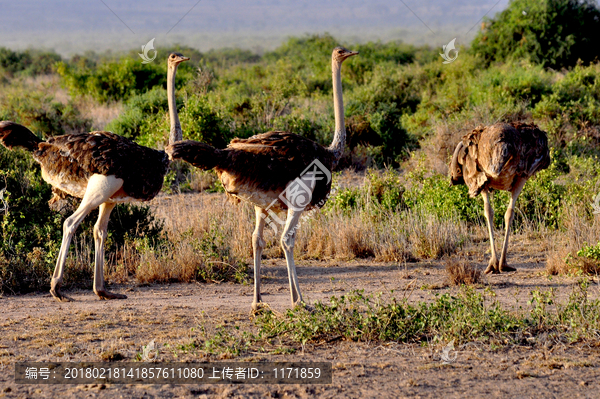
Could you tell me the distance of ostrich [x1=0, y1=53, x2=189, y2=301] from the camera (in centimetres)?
596

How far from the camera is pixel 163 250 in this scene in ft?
24.9

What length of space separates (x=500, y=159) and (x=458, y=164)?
86 centimetres

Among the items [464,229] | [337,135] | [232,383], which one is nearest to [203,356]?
[232,383]

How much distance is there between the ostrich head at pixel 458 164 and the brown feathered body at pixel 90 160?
304 centimetres

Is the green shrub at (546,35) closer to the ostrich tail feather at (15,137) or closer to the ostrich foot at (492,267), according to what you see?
the ostrich foot at (492,267)

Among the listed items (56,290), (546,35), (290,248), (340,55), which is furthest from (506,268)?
(546,35)

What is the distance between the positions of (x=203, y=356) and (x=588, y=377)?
2.41 m

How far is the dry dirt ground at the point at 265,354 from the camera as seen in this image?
408 cm

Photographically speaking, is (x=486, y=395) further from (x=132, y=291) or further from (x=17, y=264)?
(x=17, y=264)

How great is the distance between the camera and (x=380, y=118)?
13117mm

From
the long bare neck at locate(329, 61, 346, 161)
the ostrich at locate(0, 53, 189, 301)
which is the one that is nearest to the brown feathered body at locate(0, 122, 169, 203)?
the ostrich at locate(0, 53, 189, 301)

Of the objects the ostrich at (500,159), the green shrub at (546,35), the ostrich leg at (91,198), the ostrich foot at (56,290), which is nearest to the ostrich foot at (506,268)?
the ostrich at (500,159)

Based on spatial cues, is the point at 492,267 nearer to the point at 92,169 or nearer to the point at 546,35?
the point at 92,169

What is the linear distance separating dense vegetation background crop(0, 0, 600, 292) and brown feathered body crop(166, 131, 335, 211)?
6.55ft
